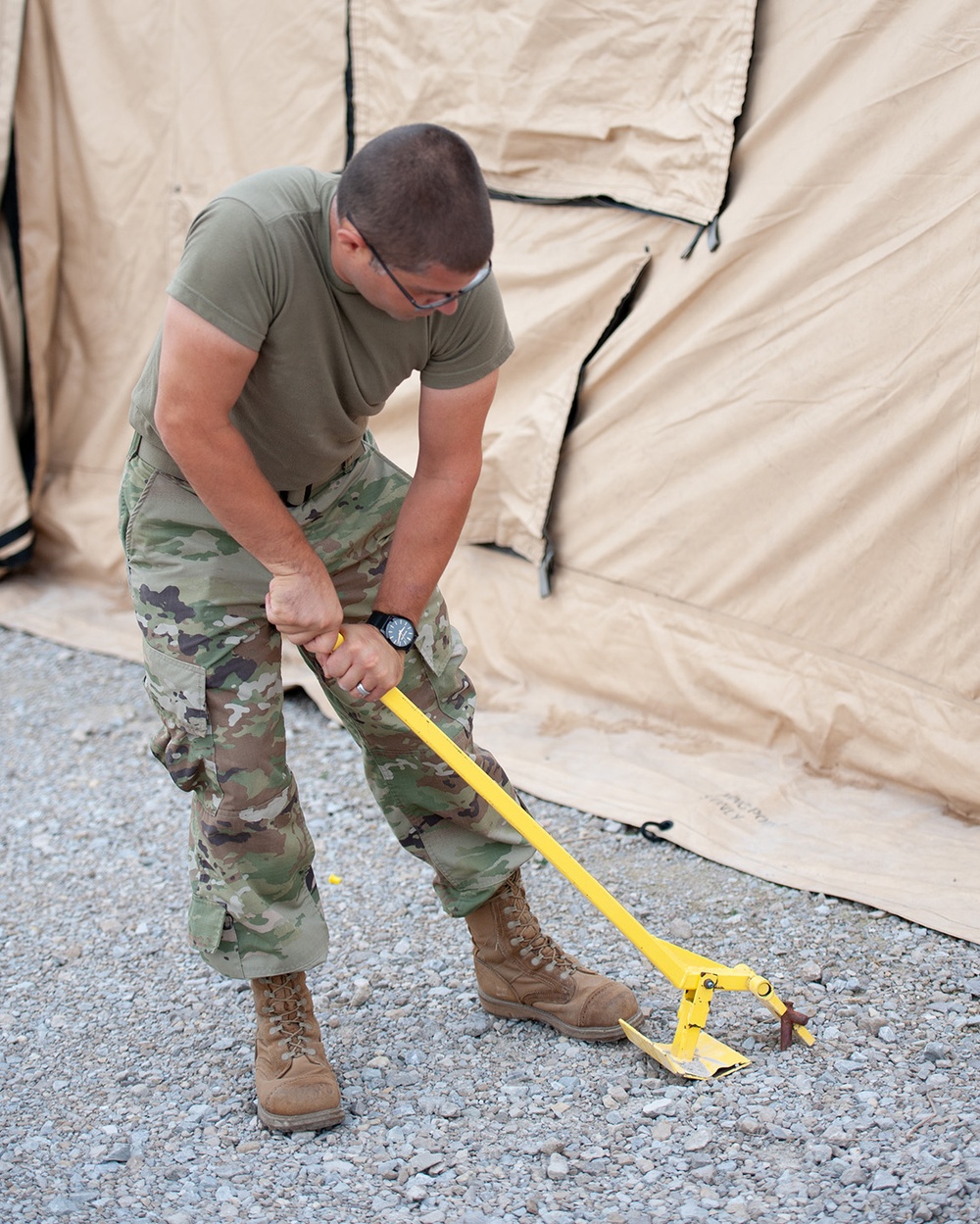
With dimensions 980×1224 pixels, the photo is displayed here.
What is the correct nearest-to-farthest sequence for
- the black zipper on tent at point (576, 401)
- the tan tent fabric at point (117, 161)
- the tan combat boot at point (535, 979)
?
1. the tan combat boot at point (535, 979)
2. the black zipper on tent at point (576, 401)
3. the tan tent fabric at point (117, 161)

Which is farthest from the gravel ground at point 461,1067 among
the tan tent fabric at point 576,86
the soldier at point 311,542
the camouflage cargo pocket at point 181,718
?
the tan tent fabric at point 576,86

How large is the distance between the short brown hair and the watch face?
66 centimetres

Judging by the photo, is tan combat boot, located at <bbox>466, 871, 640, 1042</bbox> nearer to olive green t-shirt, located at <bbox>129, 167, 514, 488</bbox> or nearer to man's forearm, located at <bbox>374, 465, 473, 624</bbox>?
man's forearm, located at <bbox>374, 465, 473, 624</bbox>

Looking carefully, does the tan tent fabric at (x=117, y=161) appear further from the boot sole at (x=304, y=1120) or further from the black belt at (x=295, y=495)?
the boot sole at (x=304, y=1120)

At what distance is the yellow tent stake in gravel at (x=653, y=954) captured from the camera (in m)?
2.28

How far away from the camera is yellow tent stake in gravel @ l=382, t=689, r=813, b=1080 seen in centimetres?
228

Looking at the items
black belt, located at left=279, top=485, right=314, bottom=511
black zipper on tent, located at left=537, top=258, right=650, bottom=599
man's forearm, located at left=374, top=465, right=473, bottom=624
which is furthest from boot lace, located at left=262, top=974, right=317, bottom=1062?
black zipper on tent, located at left=537, top=258, right=650, bottom=599

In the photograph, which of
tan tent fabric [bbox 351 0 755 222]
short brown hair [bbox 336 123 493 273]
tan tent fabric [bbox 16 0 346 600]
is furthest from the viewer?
tan tent fabric [bbox 16 0 346 600]

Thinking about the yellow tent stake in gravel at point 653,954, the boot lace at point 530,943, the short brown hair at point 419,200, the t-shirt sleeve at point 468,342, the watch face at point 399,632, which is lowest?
the boot lace at point 530,943

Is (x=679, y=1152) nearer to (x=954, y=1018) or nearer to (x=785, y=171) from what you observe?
(x=954, y=1018)

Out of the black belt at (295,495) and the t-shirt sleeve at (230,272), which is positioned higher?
the t-shirt sleeve at (230,272)

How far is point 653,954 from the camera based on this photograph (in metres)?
2.33

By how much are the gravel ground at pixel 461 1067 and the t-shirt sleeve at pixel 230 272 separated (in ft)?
4.58

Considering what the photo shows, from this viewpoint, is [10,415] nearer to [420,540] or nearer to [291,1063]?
[420,540]
